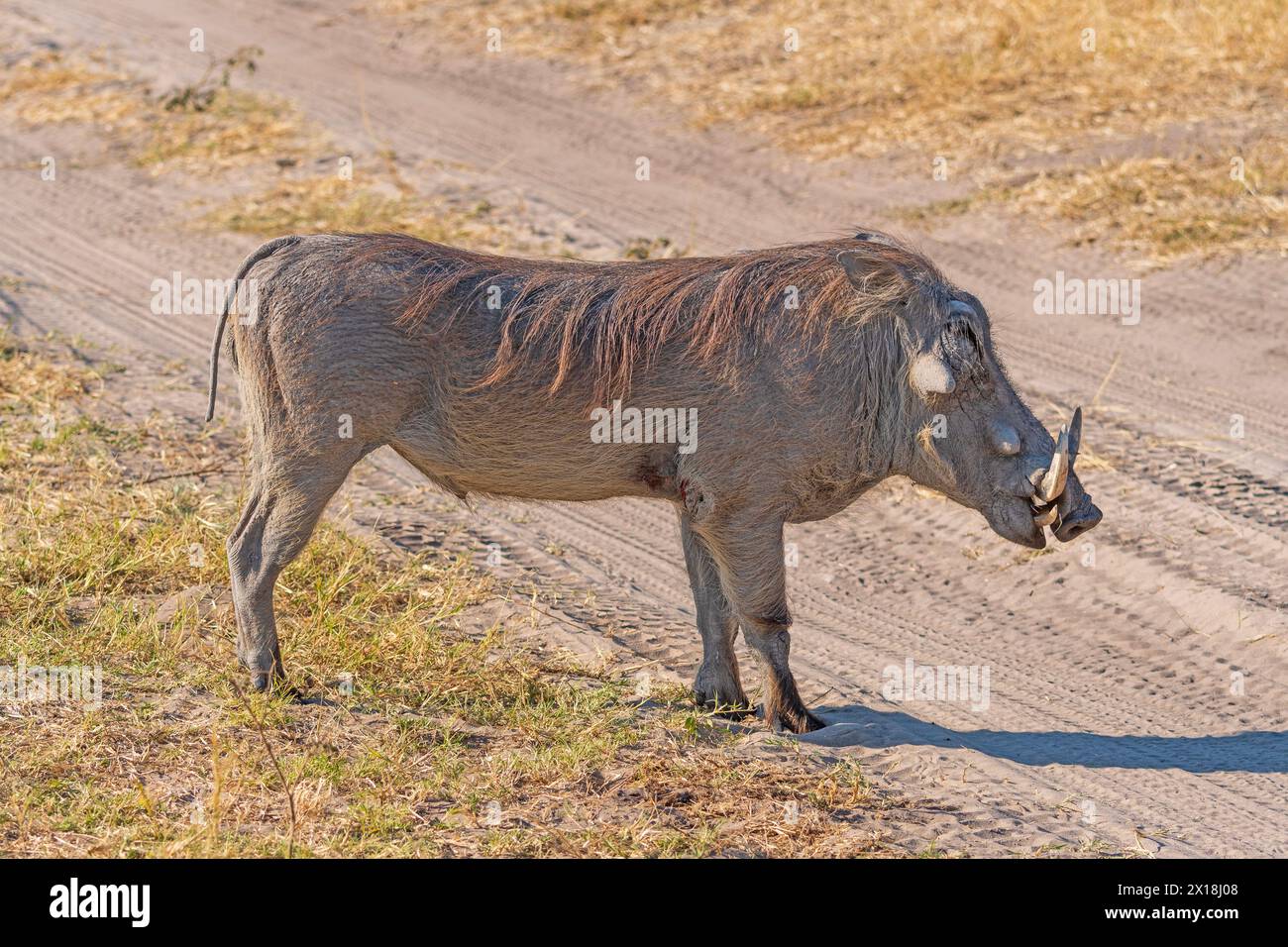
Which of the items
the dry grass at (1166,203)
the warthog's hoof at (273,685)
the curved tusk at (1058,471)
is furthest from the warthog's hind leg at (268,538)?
the dry grass at (1166,203)

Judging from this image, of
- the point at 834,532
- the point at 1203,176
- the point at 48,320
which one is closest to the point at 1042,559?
the point at 834,532

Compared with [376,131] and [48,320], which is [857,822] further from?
[376,131]

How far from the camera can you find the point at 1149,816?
4508mm

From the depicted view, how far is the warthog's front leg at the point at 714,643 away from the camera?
16.6 ft

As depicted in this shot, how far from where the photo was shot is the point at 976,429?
15.6 feet

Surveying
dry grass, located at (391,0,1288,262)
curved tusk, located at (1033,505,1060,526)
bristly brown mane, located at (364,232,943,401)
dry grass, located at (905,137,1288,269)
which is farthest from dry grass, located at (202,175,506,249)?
curved tusk, located at (1033,505,1060,526)

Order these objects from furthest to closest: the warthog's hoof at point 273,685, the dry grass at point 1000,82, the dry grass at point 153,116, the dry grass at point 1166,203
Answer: the dry grass at point 153,116
the dry grass at point 1000,82
the dry grass at point 1166,203
the warthog's hoof at point 273,685

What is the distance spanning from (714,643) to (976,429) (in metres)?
1.09

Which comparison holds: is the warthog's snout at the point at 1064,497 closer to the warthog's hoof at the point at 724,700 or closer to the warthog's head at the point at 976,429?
the warthog's head at the point at 976,429

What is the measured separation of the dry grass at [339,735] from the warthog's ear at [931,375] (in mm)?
1156

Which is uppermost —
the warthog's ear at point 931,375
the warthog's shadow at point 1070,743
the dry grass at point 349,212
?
the warthog's ear at point 931,375

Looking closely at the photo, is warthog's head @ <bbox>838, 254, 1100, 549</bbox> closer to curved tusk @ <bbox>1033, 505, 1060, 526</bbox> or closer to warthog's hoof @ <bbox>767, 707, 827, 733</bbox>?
curved tusk @ <bbox>1033, 505, 1060, 526</bbox>

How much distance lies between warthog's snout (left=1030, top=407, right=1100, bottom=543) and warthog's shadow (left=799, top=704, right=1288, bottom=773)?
2.39 ft

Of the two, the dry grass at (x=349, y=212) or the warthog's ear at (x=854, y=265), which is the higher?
the warthog's ear at (x=854, y=265)
